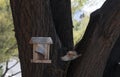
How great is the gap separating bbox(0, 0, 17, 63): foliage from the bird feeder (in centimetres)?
333

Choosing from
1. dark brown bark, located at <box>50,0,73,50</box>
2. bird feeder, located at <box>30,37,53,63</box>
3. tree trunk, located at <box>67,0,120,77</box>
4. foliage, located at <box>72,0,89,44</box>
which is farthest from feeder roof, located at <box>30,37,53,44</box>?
foliage, located at <box>72,0,89,44</box>

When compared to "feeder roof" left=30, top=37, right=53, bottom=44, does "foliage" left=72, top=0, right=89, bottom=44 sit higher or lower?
lower

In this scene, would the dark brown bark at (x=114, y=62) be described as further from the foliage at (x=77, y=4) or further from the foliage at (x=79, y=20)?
the foliage at (x=79, y=20)

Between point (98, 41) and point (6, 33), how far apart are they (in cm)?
362

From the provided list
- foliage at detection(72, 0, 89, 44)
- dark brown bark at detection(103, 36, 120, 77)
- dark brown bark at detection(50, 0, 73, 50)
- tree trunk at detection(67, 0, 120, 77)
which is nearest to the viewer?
tree trunk at detection(67, 0, 120, 77)

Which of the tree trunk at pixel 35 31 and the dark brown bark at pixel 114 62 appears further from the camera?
the dark brown bark at pixel 114 62

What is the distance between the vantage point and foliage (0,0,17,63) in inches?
225

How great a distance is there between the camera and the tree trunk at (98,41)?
7.57 feet

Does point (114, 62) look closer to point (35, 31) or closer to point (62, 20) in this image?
point (62, 20)

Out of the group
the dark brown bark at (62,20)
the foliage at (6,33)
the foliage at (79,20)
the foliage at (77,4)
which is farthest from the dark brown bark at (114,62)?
the foliage at (6,33)

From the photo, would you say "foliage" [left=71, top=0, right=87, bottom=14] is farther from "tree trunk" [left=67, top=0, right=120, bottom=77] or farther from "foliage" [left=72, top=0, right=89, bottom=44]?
"tree trunk" [left=67, top=0, right=120, bottom=77]

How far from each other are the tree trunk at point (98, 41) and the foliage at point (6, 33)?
3333mm

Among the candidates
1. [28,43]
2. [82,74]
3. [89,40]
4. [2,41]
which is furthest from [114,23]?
[2,41]

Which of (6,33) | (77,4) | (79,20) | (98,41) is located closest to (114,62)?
(98,41)
